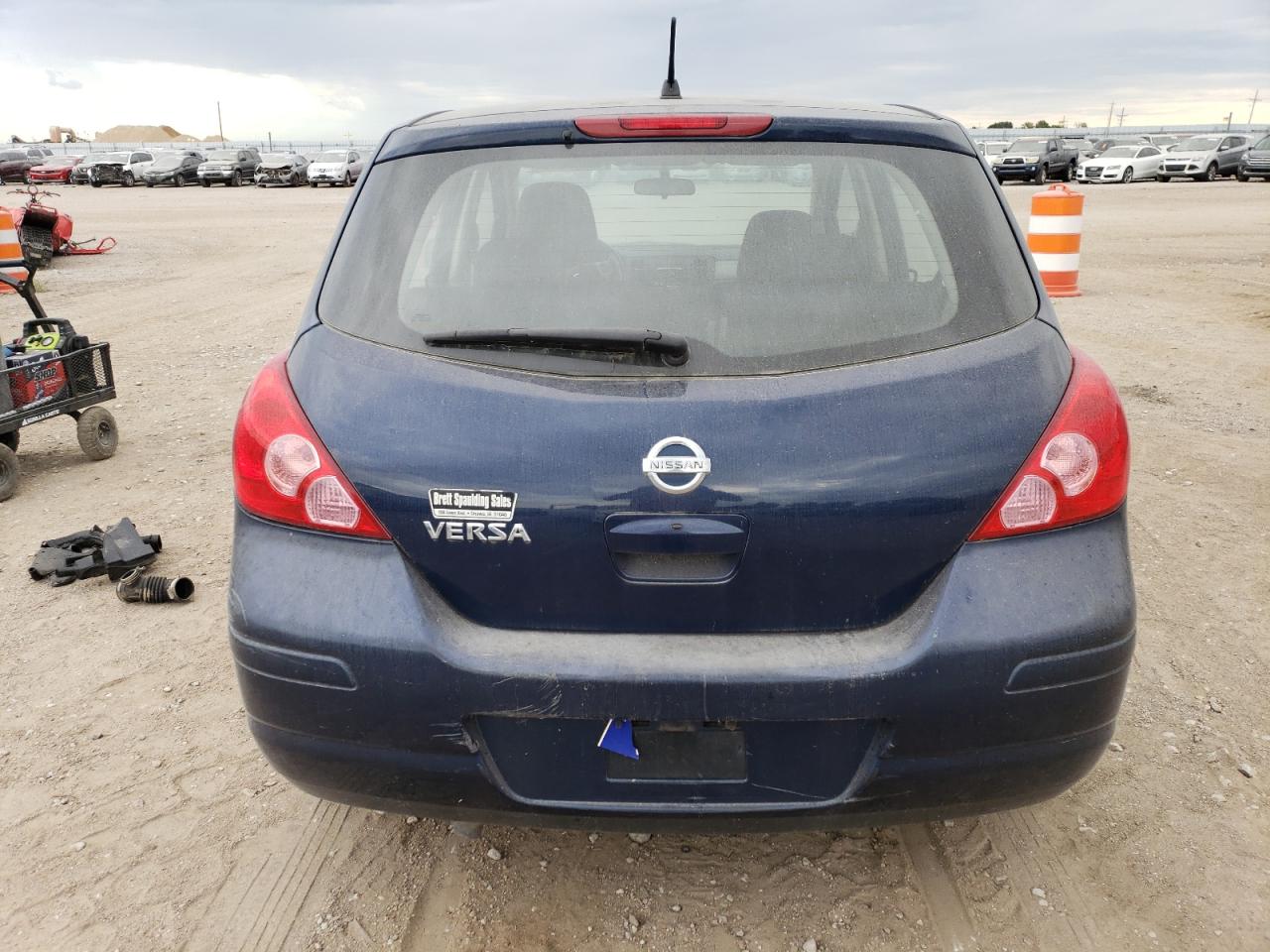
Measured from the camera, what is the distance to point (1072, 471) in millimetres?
2160

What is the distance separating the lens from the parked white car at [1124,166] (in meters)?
38.0

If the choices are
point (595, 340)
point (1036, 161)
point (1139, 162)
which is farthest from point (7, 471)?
point (1139, 162)

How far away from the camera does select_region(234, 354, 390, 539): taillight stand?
216 centimetres

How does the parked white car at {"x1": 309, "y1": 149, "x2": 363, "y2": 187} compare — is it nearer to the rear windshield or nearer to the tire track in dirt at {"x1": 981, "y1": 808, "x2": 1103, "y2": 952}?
the rear windshield

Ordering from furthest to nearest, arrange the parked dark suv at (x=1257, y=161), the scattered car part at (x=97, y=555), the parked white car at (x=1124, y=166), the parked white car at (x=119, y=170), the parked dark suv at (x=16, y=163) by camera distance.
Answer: the parked dark suv at (x=16, y=163) < the parked white car at (x=119, y=170) < the parked white car at (x=1124, y=166) < the parked dark suv at (x=1257, y=161) < the scattered car part at (x=97, y=555)

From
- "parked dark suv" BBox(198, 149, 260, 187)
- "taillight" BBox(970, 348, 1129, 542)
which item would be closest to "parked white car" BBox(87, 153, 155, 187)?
"parked dark suv" BBox(198, 149, 260, 187)

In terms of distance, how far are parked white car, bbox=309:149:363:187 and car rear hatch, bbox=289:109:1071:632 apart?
39.9m

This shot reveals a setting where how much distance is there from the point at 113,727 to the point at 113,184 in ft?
162

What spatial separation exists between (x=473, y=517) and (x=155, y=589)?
2.90m

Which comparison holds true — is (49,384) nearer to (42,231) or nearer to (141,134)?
(42,231)

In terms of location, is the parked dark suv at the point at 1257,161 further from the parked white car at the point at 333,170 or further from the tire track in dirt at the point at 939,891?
the tire track in dirt at the point at 939,891

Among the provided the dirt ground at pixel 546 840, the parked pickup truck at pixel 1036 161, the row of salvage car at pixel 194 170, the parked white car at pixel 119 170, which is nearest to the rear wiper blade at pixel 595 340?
the dirt ground at pixel 546 840

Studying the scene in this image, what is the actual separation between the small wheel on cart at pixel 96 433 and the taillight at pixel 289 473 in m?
4.70

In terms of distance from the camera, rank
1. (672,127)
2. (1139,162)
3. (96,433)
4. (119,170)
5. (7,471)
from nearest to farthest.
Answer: (672,127)
(7,471)
(96,433)
(1139,162)
(119,170)
